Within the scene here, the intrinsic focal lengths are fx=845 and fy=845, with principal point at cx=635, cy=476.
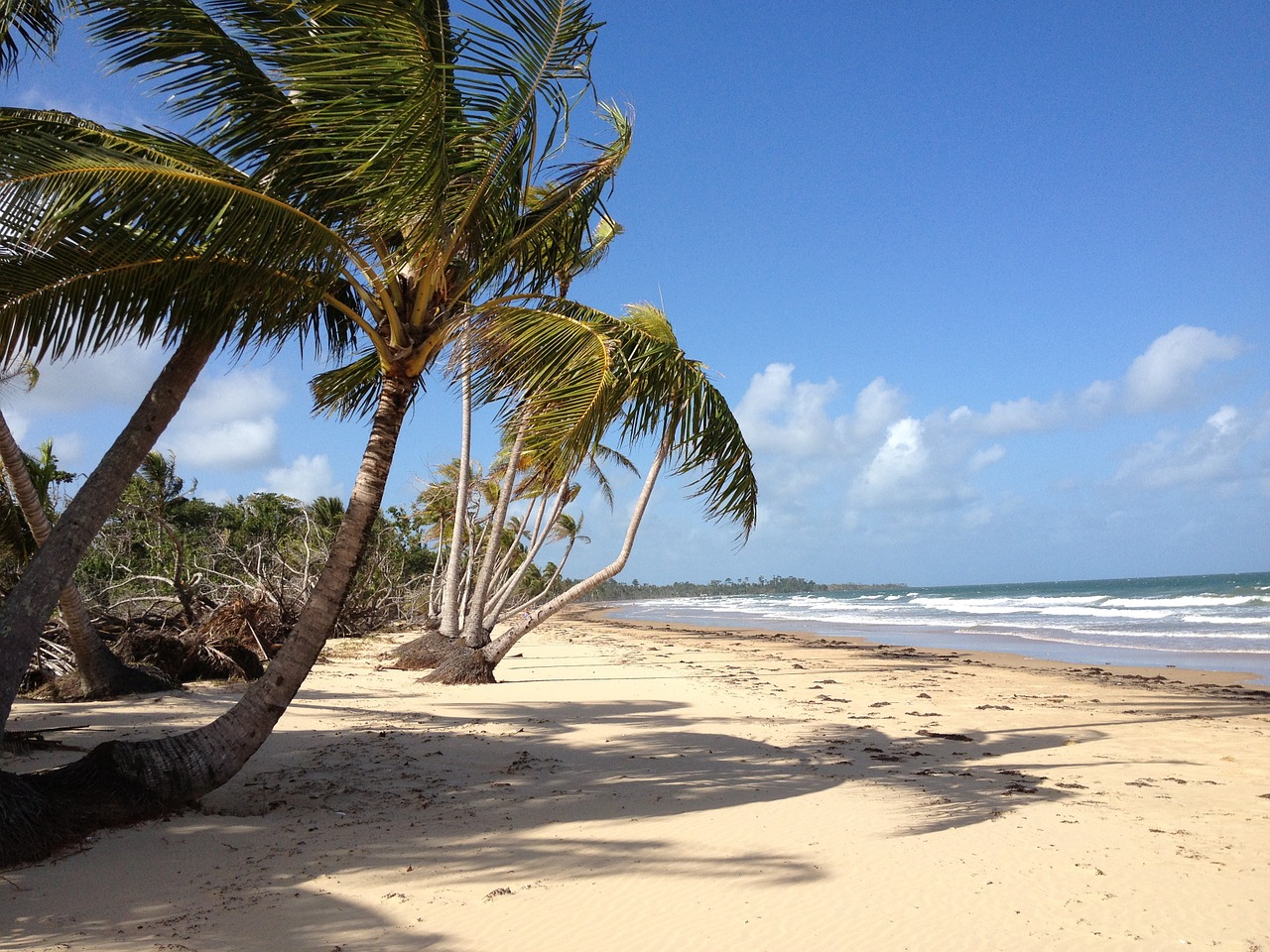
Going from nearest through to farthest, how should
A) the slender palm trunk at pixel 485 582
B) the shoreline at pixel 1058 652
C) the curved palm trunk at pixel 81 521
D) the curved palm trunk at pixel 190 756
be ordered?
the curved palm trunk at pixel 190 756
the curved palm trunk at pixel 81 521
the slender palm trunk at pixel 485 582
the shoreline at pixel 1058 652

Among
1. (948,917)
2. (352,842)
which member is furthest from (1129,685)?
(352,842)

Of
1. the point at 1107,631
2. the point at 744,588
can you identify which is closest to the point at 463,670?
the point at 1107,631

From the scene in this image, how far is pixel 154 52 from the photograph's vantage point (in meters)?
5.41

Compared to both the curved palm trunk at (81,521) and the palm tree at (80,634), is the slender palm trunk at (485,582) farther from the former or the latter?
the curved palm trunk at (81,521)

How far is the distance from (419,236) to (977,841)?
5.12m

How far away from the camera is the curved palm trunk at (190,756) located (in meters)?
4.36

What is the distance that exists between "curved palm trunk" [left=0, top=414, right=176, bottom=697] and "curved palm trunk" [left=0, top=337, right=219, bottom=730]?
2.89 meters

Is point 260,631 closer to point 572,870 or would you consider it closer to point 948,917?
point 572,870

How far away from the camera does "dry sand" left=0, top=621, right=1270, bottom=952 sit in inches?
151

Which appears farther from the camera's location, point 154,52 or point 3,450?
point 3,450

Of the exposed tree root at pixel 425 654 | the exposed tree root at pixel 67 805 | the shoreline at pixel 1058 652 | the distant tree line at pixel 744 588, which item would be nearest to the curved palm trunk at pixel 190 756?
the exposed tree root at pixel 67 805

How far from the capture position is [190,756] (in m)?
5.14

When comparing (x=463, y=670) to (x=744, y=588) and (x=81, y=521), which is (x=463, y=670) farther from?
(x=744, y=588)

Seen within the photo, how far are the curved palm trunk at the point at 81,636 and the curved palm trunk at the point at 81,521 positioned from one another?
2895mm
